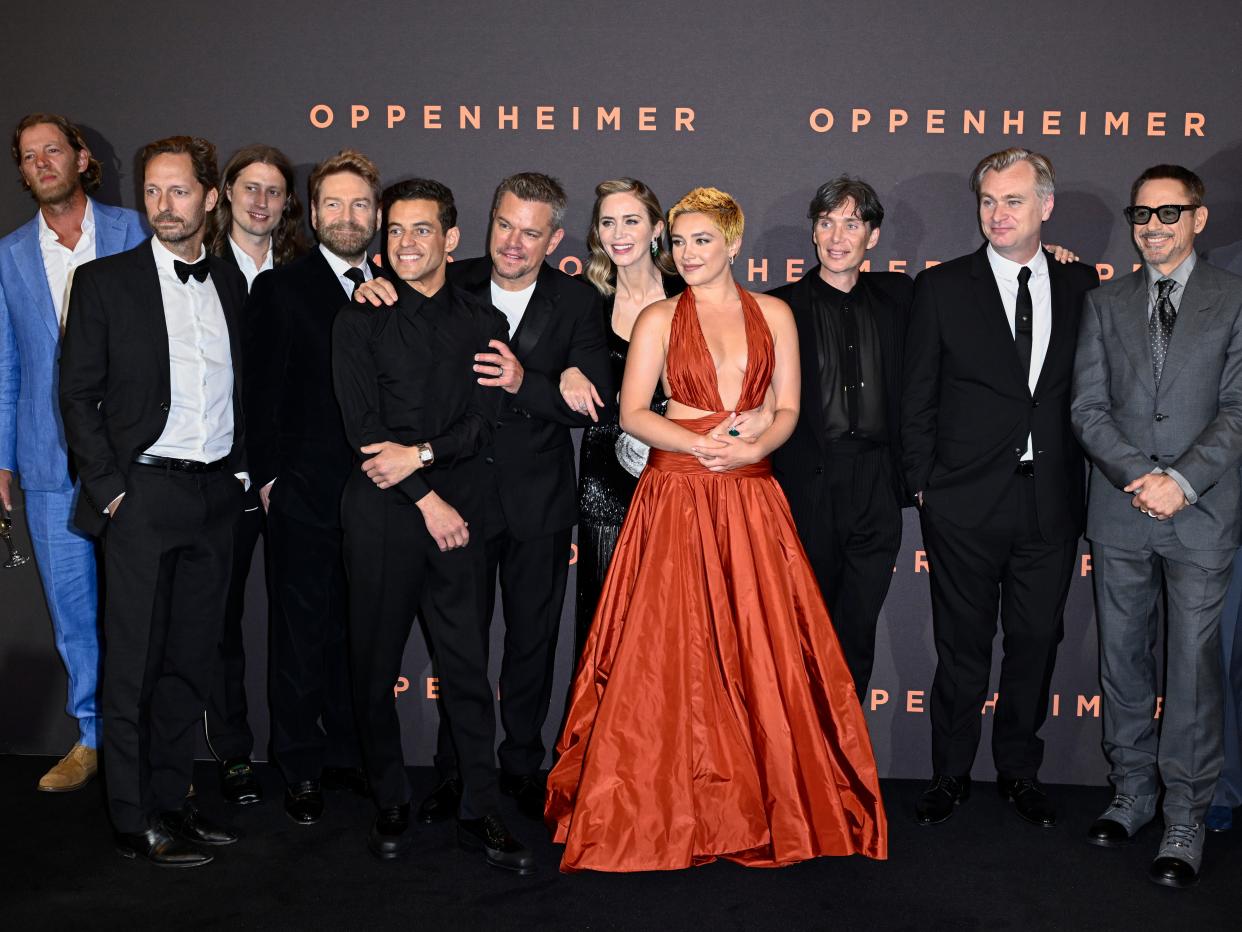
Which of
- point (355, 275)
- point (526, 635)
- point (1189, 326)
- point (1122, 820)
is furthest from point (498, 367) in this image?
point (1122, 820)

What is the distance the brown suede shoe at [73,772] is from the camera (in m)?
4.27

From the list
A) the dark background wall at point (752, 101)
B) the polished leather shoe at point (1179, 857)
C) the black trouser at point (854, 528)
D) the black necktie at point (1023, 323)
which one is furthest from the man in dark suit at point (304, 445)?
the polished leather shoe at point (1179, 857)

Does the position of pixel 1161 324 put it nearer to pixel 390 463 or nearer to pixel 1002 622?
pixel 1002 622

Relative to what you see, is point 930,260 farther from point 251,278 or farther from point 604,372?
point 251,278

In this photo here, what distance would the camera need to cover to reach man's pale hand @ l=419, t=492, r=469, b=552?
345cm

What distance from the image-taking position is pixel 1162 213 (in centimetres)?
367

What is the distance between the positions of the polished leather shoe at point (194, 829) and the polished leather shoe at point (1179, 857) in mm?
2945

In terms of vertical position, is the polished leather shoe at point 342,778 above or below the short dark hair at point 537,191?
below

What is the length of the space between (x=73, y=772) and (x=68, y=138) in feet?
7.73

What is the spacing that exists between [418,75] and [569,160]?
678 millimetres

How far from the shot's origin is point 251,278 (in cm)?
418

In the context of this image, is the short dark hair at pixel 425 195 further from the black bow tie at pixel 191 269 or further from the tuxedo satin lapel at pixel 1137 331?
the tuxedo satin lapel at pixel 1137 331

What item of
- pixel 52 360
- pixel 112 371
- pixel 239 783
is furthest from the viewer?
pixel 52 360

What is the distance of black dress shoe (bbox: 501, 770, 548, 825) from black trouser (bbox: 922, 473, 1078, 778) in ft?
4.69
